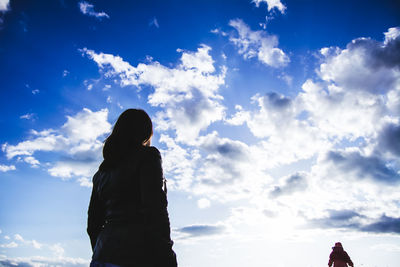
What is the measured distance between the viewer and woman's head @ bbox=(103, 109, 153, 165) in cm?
202

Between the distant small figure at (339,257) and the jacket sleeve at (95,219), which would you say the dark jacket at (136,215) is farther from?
the distant small figure at (339,257)

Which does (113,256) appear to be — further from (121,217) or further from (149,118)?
(149,118)

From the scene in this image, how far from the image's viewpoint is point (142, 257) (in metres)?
1.56

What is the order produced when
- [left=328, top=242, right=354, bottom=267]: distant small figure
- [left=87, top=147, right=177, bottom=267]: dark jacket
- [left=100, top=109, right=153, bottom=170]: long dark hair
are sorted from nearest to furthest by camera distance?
[left=87, top=147, right=177, bottom=267]: dark jacket → [left=100, top=109, right=153, bottom=170]: long dark hair → [left=328, top=242, right=354, bottom=267]: distant small figure

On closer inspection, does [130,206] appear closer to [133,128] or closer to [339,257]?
[133,128]

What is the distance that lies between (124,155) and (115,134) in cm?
30

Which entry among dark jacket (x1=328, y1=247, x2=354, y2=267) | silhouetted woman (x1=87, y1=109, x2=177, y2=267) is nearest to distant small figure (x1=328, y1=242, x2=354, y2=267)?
dark jacket (x1=328, y1=247, x2=354, y2=267)

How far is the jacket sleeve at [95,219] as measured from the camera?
208 cm

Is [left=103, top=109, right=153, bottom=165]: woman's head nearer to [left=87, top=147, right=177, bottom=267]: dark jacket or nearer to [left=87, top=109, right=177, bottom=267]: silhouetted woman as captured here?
[left=87, top=109, right=177, bottom=267]: silhouetted woman

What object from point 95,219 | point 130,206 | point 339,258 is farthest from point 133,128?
point 339,258

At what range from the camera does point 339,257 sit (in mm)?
12781

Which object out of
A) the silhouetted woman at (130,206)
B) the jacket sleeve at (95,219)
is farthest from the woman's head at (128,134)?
the jacket sleeve at (95,219)

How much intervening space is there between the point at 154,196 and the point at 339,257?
1514 centimetres

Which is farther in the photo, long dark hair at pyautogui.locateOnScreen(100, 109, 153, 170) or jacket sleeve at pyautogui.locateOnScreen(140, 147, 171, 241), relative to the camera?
long dark hair at pyautogui.locateOnScreen(100, 109, 153, 170)
